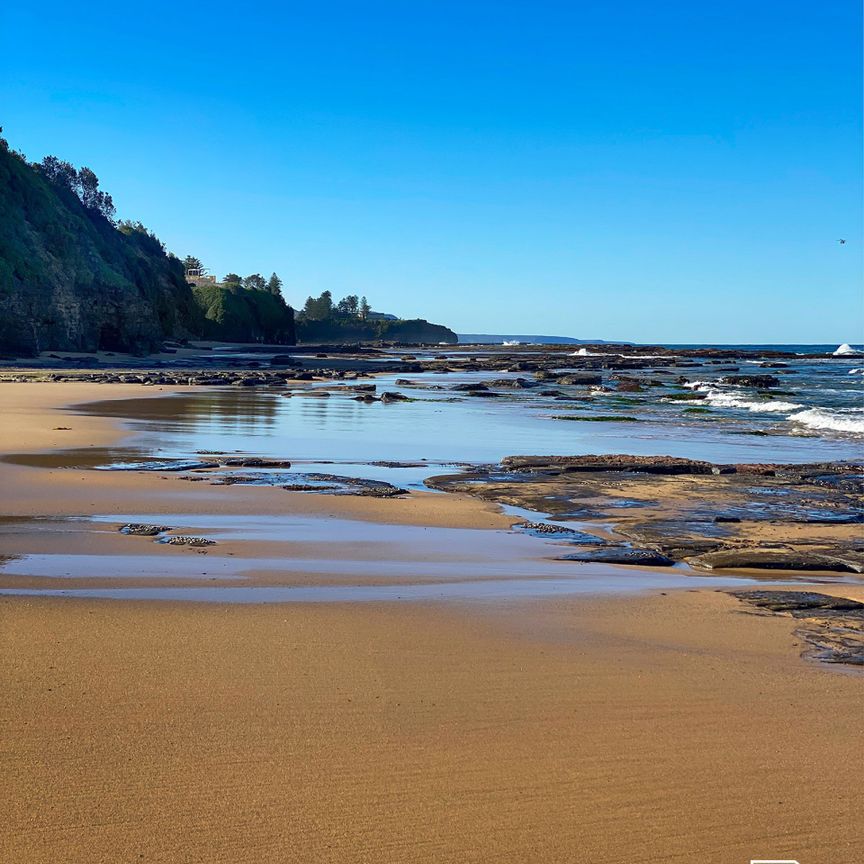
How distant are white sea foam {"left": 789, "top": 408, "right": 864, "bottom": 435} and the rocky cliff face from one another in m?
34.7

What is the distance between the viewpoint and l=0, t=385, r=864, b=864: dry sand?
2902 millimetres

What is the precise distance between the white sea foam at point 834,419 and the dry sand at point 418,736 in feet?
60.2

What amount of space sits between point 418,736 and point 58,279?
49.3 meters

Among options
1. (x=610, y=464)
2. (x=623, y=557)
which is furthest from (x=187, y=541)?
(x=610, y=464)

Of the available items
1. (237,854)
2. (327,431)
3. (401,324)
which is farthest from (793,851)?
(401,324)

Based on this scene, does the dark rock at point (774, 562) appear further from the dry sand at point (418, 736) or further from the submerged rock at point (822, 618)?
the dry sand at point (418, 736)

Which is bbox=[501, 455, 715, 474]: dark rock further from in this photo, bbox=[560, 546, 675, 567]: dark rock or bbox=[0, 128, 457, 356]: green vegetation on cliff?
bbox=[0, 128, 457, 356]: green vegetation on cliff

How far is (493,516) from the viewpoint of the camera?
29.9ft

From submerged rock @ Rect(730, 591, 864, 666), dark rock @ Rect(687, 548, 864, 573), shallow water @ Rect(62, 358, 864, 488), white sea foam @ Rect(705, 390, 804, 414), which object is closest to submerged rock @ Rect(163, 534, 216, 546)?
dark rock @ Rect(687, 548, 864, 573)

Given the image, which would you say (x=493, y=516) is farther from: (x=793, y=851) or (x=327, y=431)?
(x=327, y=431)

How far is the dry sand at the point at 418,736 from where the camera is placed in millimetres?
2902

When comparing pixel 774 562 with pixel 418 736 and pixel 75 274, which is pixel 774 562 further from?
pixel 75 274

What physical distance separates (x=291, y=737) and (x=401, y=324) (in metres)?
178

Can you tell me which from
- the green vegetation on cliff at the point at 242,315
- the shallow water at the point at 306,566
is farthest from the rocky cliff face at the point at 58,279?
the shallow water at the point at 306,566
